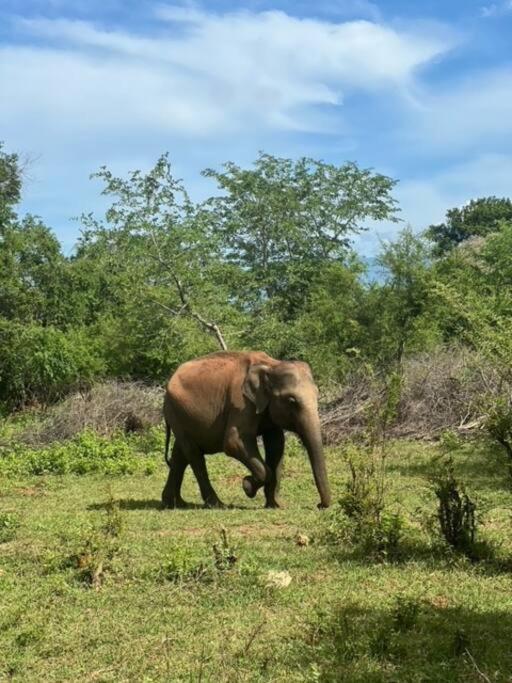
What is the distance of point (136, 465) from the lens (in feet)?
50.0

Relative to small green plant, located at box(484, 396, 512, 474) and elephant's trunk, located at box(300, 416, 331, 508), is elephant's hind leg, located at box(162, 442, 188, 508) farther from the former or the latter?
small green plant, located at box(484, 396, 512, 474)

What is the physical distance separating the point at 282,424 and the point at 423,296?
11470mm

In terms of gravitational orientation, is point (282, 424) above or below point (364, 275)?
below

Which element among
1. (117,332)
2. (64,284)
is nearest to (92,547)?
(117,332)

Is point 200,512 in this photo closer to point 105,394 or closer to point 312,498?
point 312,498

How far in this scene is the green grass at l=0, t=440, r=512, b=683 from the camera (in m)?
5.13

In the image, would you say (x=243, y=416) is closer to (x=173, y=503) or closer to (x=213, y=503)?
(x=213, y=503)

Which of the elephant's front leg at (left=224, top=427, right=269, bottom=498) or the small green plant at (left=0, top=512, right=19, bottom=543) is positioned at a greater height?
the elephant's front leg at (left=224, top=427, right=269, bottom=498)

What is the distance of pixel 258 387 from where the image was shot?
1113cm

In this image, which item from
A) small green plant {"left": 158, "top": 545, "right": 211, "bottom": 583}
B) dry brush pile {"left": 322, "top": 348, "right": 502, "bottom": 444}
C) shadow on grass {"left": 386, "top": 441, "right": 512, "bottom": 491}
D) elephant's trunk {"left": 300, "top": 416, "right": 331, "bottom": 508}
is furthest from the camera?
dry brush pile {"left": 322, "top": 348, "right": 502, "bottom": 444}

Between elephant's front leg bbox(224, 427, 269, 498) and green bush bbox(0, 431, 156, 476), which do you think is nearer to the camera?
elephant's front leg bbox(224, 427, 269, 498)

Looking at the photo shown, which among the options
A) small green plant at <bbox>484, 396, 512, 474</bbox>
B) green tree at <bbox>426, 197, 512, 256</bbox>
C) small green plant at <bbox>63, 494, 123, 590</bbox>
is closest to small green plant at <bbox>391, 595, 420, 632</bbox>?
small green plant at <bbox>484, 396, 512, 474</bbox>

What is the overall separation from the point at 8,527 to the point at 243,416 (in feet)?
10.6

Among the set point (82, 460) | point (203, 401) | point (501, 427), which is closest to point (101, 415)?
point (82, 460)
